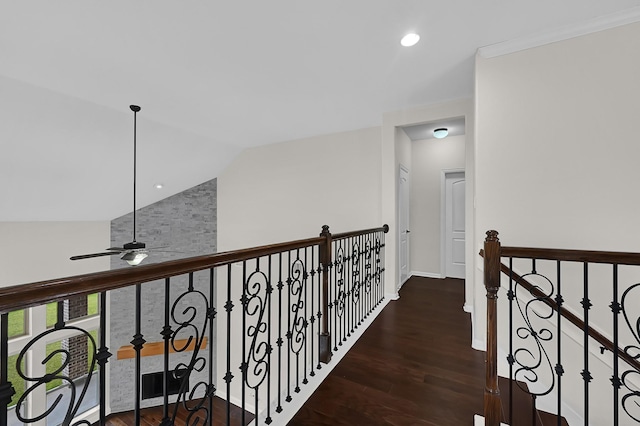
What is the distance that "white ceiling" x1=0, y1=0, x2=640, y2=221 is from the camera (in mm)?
2006

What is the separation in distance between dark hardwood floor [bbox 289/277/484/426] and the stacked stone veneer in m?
3.98

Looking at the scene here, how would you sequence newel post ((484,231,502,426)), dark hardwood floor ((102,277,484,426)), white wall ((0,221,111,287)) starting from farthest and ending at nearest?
white wall ((0,221,111,287)) < dark hardwood floor ((102,277,484,426)) < newel post ((484,231,502,426))

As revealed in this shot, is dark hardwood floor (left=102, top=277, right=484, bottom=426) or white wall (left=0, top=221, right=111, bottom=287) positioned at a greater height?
white wall (left=0, top=221, right=111, bottom=287)

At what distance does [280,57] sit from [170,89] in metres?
1.33

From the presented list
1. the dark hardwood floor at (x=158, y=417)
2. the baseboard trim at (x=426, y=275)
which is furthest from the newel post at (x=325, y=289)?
the dark hardwood floor at (x=158, y=417)

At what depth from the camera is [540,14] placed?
207 cm

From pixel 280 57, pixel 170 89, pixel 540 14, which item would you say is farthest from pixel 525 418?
pixel 170 89

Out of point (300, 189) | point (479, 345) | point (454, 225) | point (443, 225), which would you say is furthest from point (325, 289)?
point (454, 225)

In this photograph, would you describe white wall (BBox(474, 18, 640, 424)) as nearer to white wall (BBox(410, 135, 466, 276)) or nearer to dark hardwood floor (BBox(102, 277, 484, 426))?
dark hardwood floor (BBox(102, 277, 484, 426))

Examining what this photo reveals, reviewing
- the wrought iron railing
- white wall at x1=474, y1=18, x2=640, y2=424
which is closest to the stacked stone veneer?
the wrought iron railing

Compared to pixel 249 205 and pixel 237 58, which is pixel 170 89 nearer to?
pixel 237 58

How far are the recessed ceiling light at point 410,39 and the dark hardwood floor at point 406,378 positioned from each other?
8.72 feet

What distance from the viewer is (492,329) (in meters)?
1.56

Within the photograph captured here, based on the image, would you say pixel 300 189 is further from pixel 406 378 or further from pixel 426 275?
pixel 406 378
